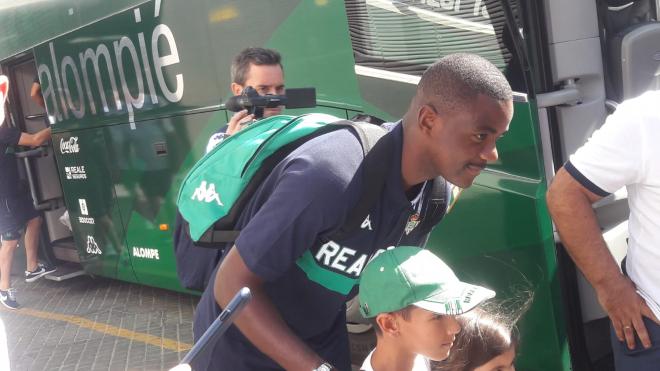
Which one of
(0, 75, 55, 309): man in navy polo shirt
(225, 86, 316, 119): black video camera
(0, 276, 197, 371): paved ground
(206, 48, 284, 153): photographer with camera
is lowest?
(0, 276, 197, 371): paved ground

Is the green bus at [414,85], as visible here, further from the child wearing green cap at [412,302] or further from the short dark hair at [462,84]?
the child wearing green cap at [412,302]

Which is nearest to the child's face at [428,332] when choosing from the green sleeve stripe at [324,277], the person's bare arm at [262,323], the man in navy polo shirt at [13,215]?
the green sleeve stripe at [324,277]

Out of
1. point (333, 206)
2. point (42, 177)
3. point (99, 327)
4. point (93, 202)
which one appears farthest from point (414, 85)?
point (42, 177)

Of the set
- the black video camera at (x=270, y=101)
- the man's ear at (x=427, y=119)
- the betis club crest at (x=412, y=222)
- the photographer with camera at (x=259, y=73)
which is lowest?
Answer: the betis club crest at (x=412, y=222)

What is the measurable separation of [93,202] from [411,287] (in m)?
5.54

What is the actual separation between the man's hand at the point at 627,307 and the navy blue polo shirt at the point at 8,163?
640cm

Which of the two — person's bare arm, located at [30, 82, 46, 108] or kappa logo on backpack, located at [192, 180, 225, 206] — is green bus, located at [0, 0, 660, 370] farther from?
kappa logo on backpack, located at [192, 180, 225, 206]

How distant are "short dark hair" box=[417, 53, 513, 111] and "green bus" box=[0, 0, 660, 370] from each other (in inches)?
53.1

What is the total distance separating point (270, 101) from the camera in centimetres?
292

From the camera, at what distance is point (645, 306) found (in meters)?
2.28

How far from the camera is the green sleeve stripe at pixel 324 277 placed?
1.84m

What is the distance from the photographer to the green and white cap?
1.82 m

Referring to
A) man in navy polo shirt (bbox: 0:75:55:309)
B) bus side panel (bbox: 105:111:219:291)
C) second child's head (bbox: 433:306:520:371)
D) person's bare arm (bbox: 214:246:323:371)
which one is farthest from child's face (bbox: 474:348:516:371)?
man in navy polo shirt (bbox: 0:75:55:309)

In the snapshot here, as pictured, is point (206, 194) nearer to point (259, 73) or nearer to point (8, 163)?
point (259, 73)
